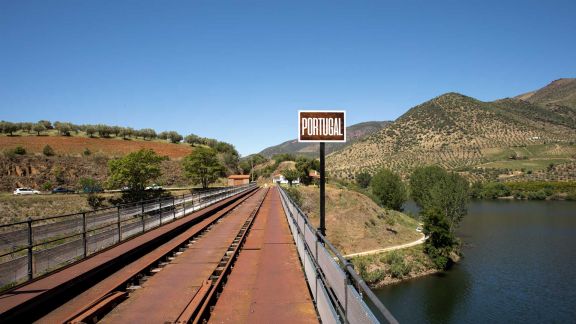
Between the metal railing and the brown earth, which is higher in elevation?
the brown earth

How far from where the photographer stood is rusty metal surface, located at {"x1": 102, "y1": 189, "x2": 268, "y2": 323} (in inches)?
262

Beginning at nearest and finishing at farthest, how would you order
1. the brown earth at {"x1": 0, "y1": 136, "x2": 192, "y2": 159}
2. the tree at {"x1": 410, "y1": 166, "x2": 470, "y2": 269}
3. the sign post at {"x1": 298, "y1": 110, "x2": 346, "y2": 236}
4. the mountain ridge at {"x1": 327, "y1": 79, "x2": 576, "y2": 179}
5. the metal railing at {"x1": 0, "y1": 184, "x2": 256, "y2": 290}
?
the metal railing at {"x1": 0, "y1": 184, "x2": 256, "y2": 290} → the sign post at {"x1": 298, "y1": 110, "x2": 346, "y2": 236} → the tree at {"x1": 410, "y1": 166, "x2": 470, "y2": 269} → the brown earth at {"x1": 0, "y1": 136, "x2": 192, "y2": 159} → the mountain ridge at {"x1": 327, "y1": 79, "x2": 576, "y2": 179}

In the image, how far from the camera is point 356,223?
2520 inches

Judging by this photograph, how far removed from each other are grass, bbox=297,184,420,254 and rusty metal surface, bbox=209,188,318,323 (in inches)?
1743

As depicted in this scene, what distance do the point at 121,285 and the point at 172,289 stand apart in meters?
1.09

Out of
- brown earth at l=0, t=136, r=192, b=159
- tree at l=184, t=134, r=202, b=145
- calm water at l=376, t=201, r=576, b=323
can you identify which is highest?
Result: tree at l=184, t=134, r=202, b=145

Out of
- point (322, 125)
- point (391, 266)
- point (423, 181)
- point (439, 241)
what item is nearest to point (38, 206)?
point (391, 266)

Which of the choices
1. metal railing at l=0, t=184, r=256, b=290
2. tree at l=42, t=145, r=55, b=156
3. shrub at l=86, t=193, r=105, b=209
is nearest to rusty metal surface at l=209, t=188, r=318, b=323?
metal railing at l=0, t=184, r=256, b=290

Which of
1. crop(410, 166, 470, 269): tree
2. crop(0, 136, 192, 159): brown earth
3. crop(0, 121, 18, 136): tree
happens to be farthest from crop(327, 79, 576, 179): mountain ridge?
crop(0, 121, 18, 136): tree

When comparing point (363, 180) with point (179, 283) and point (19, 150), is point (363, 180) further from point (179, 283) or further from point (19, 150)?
point (179, 283)

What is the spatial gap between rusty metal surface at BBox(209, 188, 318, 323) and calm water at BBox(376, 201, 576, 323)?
27213mm

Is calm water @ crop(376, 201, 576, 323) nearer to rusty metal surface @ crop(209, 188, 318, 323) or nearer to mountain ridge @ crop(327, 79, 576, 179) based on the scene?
rusty metal surface @ crop(209, 188, 318, 323)

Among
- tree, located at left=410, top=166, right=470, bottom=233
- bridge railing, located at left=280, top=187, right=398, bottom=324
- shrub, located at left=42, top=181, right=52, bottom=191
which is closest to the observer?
bridge railing, located at left=280, top=187, right=398, bottom=324

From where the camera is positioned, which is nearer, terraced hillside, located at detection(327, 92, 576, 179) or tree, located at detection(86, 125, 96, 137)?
tree, located at detection(86, 125, 96, 137)
